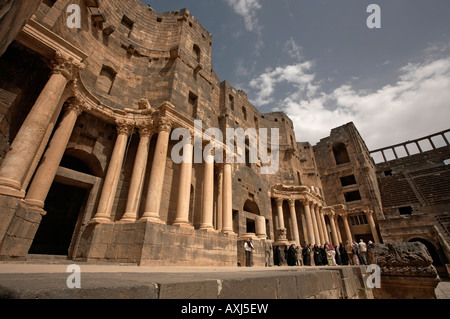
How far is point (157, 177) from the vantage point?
8.72 meters

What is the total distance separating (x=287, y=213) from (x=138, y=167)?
58.6 feet

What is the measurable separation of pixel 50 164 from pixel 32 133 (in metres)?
1.49

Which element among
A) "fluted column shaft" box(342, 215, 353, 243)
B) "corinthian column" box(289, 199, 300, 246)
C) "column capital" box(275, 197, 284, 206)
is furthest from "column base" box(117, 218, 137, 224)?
"fluted column shaft" box(342, 215, 353, 243)

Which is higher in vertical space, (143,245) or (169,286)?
(143,245)

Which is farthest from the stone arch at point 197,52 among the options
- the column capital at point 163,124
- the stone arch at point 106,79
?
the column capital at point 163,124

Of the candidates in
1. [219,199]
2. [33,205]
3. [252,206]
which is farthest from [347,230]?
[33,205]

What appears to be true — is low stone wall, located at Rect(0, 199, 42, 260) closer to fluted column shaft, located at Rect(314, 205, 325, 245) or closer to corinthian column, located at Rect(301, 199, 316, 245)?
corinthian column, located at Rect(301, 199, 316, 245)

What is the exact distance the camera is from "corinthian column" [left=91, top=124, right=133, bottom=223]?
798cm

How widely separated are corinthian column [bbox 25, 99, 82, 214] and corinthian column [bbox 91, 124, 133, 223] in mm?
1736

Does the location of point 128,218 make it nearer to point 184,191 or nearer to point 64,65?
point 184,191

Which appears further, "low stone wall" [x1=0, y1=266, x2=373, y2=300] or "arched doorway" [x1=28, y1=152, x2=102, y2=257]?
"arched doorway" [x1=28, y1=152, x2=102, y2=257]

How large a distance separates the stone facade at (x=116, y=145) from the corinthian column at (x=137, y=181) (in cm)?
4
